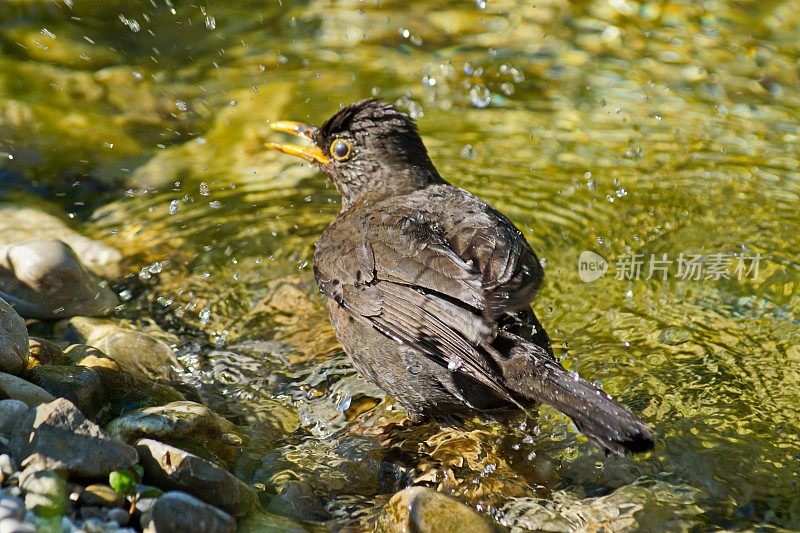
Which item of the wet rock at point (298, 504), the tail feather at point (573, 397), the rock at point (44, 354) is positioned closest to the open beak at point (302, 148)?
the rock at point (44, 354)

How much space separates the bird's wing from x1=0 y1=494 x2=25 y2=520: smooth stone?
204cm

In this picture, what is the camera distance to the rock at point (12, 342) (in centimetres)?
435

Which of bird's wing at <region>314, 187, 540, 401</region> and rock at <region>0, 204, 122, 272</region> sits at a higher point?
bird's wing at <region>314, 187, 540, 401</region>

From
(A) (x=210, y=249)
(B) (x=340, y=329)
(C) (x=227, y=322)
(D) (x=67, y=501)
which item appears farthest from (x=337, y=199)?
(D) (x=67, y=501)

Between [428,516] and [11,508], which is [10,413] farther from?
[428,516]

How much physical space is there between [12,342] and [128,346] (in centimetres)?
109

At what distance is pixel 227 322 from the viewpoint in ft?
20.5

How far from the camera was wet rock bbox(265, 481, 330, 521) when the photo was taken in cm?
439

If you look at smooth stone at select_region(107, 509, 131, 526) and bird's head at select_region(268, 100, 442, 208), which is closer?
smooth stone at select_region(107, 509, 131, 526)

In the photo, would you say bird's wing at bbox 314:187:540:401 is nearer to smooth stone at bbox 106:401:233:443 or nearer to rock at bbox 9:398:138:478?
smooth stone at bbox 106:401:233:443

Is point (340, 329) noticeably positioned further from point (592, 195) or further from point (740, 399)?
point (592, 195)

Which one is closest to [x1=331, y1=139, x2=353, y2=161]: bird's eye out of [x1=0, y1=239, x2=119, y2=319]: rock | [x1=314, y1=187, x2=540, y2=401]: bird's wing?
[x1=314, y1=187, x2=540, y2=401]: bird's wing

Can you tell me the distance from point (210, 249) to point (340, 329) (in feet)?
6.21

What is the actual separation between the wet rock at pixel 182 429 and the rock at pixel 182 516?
60cm
